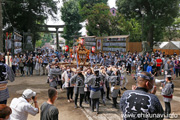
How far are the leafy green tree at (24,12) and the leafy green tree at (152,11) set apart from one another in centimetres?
1185

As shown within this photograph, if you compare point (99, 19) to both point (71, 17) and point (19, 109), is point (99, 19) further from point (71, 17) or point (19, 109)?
point (19, 109)

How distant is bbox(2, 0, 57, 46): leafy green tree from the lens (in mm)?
25203

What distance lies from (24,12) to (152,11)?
61.8 ft

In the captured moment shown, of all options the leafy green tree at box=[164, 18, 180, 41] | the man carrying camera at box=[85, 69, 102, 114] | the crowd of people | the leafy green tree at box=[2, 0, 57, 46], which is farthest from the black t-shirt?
the leafy green tree at box=[164, 18, 180, 41]

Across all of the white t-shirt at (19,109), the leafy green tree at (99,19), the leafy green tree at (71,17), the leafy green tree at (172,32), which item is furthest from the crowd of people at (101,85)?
the leafy green tree at (172,32)

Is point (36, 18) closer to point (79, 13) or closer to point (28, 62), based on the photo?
point (79, 13)

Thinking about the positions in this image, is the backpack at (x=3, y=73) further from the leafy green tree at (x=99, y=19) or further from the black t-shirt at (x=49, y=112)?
the leafy green tree at (x=99, y=19)

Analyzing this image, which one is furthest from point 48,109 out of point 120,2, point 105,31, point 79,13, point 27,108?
point 79,13

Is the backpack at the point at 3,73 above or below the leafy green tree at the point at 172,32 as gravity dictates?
below

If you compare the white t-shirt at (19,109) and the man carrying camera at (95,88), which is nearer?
the white t-shirt at (19,109)

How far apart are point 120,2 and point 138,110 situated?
24457 millimetres

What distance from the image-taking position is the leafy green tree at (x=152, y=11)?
2203 cm

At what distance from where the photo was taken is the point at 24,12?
2620 centimetres

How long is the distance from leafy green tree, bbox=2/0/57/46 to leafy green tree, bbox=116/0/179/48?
11.8 m
